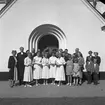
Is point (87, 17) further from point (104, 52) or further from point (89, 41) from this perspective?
point (104, 52)

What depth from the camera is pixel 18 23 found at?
13.1 m

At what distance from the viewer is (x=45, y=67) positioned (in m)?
11.2

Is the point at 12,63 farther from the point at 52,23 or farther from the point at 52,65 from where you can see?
the point at 52,23

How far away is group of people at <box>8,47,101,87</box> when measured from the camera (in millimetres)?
10734

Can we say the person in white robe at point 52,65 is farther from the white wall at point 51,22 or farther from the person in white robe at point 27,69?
the white wall at point 51,22

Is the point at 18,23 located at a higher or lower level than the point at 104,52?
higher

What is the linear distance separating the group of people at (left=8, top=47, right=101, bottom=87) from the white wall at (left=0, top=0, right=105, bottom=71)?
75.8 inches

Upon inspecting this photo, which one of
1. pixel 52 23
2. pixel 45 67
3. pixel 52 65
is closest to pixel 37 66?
pixel 45 67

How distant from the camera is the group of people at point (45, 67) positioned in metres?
10.7

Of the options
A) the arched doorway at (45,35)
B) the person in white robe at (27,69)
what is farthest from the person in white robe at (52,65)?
the arched doorway at (45,35)

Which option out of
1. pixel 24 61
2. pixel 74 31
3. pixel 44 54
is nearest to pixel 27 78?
pixel 24 61

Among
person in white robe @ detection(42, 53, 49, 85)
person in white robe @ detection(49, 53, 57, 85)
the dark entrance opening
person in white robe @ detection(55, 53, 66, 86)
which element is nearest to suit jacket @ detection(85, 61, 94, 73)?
person in white robe @ detection(55, 53, 66, 86)

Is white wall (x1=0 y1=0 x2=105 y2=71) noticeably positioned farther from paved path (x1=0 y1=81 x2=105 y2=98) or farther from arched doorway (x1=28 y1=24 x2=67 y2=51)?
paved path (x1=0 y1=81 x2=105 y2=98)

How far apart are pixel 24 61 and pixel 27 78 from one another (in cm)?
84
